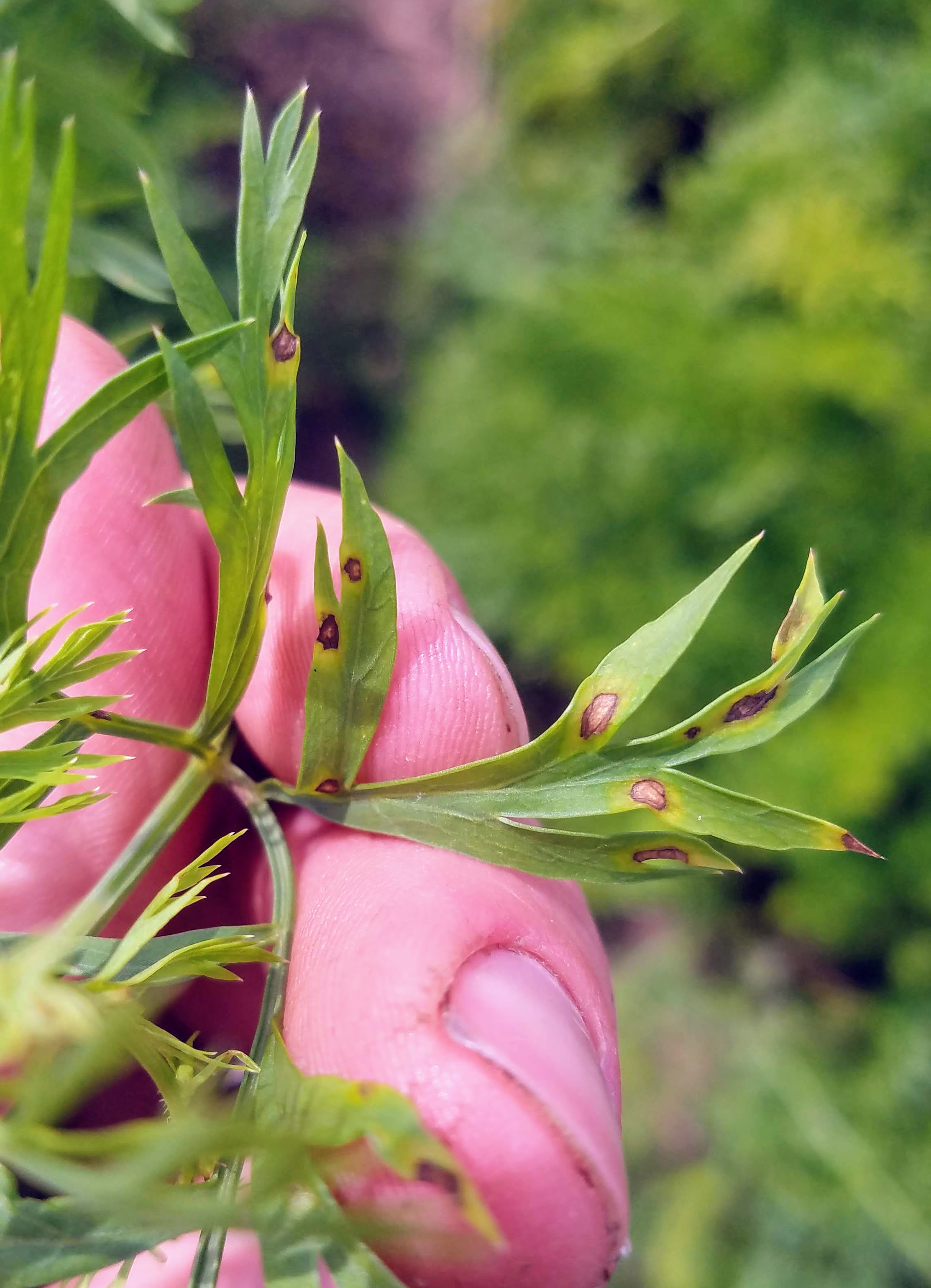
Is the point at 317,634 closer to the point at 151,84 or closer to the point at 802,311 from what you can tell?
the point at 151,84

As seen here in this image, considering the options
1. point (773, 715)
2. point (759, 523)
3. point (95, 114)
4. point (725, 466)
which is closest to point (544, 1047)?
point (773, 715)

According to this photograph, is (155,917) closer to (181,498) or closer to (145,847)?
(145,847)

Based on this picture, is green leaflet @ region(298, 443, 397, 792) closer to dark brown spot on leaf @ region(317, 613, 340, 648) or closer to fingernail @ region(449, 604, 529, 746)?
dark brown spot on leaf @ region(317, 613, 340, 648)

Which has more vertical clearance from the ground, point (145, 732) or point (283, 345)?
point (283, 345)

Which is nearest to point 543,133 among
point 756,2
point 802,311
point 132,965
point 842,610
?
point 756,2

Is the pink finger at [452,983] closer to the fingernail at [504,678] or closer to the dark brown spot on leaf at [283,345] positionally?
the fingernail at [504,678]

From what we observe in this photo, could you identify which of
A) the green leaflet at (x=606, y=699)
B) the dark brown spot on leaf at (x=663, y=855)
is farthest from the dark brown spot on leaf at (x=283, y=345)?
the dark brown spot on leaf at (x=663, y=855)

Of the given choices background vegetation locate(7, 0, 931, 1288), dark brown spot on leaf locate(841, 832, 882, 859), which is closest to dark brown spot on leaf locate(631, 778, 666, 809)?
dark brown spot on leaf locate(841, 832, 882, 859)
